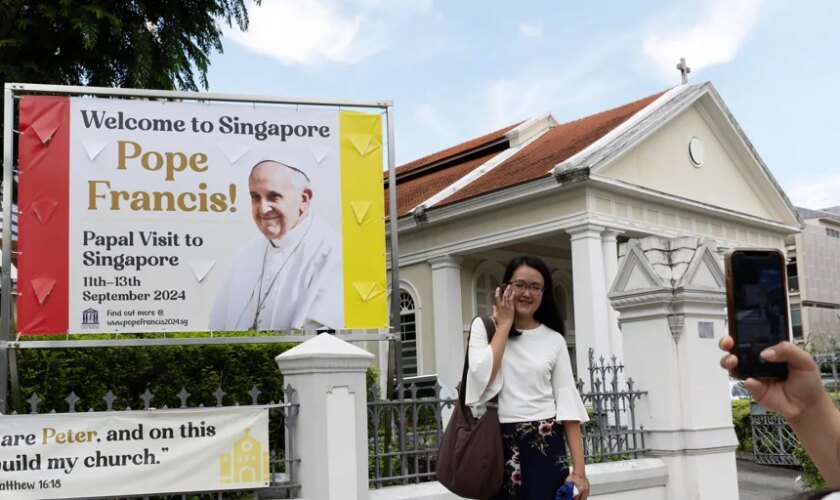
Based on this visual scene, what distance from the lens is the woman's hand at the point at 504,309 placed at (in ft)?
14.0

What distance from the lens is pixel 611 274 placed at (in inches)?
755

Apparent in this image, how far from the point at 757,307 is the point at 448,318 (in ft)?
64.0

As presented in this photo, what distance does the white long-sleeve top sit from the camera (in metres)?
4.23

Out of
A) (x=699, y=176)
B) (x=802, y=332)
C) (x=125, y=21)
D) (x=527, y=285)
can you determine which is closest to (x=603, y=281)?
(x=699, y=176)

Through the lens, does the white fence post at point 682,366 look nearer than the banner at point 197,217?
No

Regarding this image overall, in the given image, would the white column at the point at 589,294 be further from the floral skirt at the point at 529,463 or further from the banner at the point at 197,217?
the floral skirt at the point at 529,463

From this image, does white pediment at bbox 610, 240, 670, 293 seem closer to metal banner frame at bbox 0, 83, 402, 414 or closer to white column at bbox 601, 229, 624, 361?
metal banner frame at bbox 0, 83, 402, 414

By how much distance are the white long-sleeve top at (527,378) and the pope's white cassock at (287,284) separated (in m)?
3.35

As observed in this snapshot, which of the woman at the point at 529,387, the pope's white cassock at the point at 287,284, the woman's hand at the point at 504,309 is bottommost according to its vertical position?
the woman at the point at 529,387

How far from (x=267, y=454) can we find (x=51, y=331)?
89.1 inches

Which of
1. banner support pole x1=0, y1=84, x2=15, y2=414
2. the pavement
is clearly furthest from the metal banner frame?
the pavement

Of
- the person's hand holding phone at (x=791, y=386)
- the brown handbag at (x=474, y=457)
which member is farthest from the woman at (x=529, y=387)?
the person's hand holding phone at (x=791, y=386)

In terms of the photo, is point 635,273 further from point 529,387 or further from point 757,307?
point 757,307

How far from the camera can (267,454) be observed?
19.4 ft
